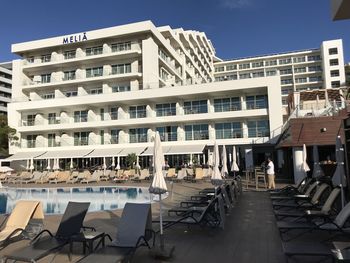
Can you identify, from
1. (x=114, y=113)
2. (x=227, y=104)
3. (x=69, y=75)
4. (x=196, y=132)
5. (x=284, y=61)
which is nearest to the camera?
(x=227, y=104)

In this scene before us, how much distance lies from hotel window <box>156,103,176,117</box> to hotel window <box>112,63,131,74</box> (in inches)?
297

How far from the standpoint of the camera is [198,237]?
804 centimetres

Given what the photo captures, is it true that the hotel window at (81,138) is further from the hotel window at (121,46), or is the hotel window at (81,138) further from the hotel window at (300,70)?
the hotel window at (300,70)

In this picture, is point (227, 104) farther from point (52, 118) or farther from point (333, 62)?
point (333, 62)

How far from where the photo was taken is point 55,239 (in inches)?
257

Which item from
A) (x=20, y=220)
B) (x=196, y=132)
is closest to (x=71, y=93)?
(x=196, y=132)

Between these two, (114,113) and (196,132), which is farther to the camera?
(114,113)

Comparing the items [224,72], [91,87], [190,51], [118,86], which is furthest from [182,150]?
[224,72]

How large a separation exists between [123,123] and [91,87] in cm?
973

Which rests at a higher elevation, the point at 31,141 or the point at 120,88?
the point at 120,88

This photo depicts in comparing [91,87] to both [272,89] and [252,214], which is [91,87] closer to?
[272,89]

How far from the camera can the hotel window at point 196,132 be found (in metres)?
37.3

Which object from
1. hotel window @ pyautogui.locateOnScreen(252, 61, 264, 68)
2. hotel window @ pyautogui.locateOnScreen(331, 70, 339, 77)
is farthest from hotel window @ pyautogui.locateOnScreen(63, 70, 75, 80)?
hotel window @ pyautogui.locateOnScreen(331, 70, 339, 77)

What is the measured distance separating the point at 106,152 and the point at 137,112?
6152 millimetres
